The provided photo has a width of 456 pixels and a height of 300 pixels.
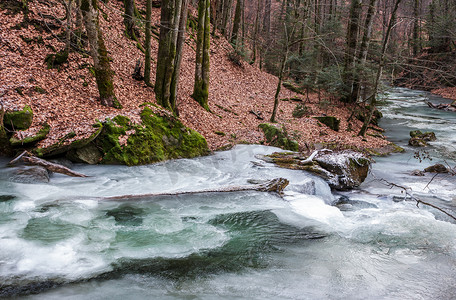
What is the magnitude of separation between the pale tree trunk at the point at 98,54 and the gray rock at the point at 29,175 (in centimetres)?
342

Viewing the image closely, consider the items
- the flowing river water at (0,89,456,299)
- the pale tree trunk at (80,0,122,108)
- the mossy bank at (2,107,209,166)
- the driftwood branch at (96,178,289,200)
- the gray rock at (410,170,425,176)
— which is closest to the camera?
the flowing river water at (0,89,456,299)

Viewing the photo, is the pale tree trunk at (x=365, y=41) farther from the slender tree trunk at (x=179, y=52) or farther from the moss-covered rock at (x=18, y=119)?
the moss-covered rock at (x=18, y=119)

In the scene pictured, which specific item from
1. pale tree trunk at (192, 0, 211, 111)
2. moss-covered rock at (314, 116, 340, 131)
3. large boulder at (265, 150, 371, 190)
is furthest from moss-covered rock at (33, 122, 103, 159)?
moss-covered rock at (314, 116, 340, 131)

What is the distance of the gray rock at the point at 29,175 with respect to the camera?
7248mm

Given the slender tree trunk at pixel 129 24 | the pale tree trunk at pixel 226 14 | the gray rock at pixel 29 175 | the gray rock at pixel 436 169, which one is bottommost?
the gray rock at pixel 436 169

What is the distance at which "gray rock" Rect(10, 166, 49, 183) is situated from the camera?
23.8 ft

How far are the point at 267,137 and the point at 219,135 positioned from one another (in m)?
2.02

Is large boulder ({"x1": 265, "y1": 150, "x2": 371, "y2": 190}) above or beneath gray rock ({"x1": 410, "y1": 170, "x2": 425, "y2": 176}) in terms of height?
above

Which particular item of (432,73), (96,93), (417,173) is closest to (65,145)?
(96,93)

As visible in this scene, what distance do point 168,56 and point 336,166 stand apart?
712 cm

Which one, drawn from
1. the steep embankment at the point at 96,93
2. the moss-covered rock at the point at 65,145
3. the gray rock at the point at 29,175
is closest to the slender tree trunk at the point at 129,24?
the steep embankment at the point at 96,93

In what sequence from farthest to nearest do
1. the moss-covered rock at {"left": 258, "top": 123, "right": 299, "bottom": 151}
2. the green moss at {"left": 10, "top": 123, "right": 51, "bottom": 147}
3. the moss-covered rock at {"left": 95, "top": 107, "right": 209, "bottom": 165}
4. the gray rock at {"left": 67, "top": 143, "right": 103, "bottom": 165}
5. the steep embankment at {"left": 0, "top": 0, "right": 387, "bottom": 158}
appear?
the moss-covered rock at {"left": 258, "top": 123, "right": 299, "bottom": 151} < the steep embankment at {"left": 0, "top": 0, "right": 387, "bottom": 158} < the moss-covered rock at {"left": 95, "top": 107, "right": 209, "bottom": 165} < the gray rock at {"left": 67, "top": 143, "right": 103, "bottom": 165} < the green moss at {"left": 10, "top": 123, "right": 51, "bottom": 147}

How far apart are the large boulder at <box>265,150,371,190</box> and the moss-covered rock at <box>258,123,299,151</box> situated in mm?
2058

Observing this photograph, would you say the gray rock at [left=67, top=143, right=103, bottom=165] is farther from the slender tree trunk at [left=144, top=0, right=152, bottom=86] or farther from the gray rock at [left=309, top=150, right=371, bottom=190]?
the gray rock at [left=309, top=150, right=371, bottom=190]
